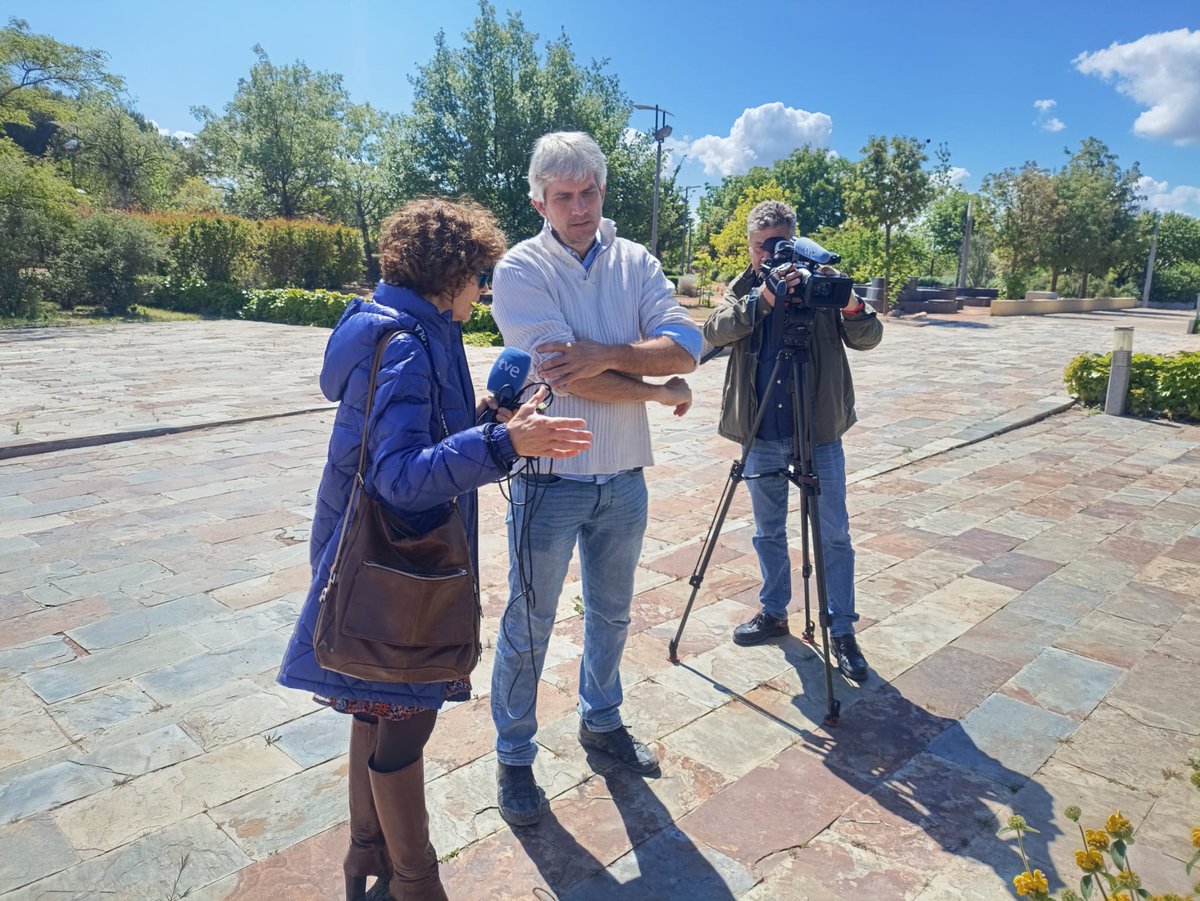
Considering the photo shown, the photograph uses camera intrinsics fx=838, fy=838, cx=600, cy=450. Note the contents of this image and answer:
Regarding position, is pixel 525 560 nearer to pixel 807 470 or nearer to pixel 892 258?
pixel 807 470

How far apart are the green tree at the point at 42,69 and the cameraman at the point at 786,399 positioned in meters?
31.9

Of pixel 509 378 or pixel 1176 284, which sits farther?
pixel 1176 284

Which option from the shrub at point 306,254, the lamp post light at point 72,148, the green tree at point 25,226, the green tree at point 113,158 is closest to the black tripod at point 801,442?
the green tree at point 25,226

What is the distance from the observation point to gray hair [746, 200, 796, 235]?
128 inches

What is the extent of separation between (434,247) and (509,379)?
1.13 feet

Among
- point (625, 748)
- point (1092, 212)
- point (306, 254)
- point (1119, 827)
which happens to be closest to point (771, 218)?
point (625, 748)

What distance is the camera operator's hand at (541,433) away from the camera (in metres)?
1.76

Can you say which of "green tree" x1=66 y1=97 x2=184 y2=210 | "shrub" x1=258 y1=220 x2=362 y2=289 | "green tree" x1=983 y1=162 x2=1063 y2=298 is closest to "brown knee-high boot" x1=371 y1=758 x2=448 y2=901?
"shrub" x1=258 y1=220 x2=362 y2=289

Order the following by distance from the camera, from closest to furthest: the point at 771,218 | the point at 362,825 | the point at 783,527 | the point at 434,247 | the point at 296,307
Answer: the point at 434,247, the point at 362,825, the point at 771,218, the point at 783,527, the point at 296,307

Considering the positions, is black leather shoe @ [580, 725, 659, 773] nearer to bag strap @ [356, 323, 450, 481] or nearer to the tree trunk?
bag strap @ [356, 323, 450, 481]

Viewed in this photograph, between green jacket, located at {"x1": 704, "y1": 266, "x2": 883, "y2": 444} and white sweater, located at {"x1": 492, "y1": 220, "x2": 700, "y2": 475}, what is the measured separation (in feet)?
2.62

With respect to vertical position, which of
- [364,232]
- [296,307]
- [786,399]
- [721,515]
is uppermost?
[364,232]

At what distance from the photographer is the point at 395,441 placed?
174 cm

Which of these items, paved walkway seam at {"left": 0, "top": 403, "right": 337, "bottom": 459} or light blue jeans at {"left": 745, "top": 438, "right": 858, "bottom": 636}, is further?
paved walkway seam at {"left": 0, "top": 403, "right": 337, "bottom": 459}
